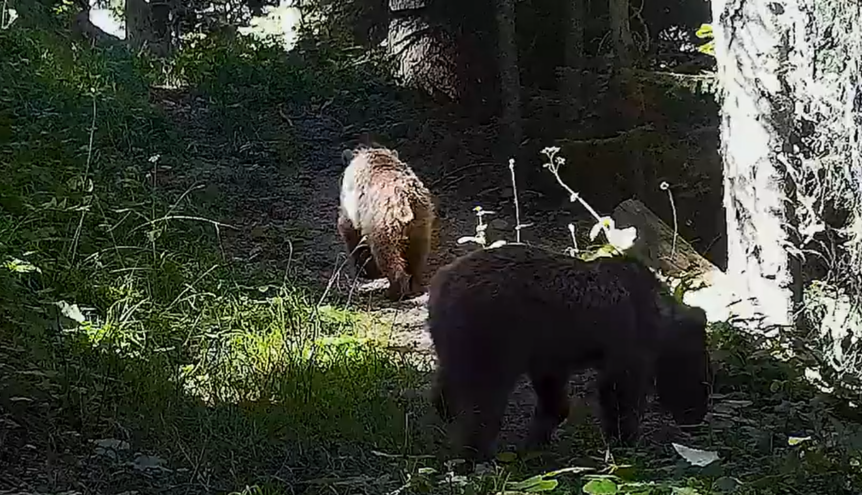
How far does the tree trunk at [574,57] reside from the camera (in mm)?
10867

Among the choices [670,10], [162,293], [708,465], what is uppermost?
[670,10]

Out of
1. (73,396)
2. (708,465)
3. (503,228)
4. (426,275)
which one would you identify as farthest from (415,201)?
(708,465)

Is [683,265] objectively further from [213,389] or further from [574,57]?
[213,389]

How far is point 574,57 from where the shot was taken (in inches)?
430

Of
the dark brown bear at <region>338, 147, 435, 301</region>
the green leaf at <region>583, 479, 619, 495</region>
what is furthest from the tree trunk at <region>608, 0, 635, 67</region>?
the green leaf at <region>583, 479, 619, 495</region>

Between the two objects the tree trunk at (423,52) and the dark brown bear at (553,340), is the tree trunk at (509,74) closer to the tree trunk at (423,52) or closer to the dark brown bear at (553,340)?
the tree trunk at (423,52)

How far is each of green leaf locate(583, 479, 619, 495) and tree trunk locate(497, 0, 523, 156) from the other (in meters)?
7.64

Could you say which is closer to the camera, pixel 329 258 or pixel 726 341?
pixel 726 341

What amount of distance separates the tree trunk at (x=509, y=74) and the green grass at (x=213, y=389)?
3.47 metres

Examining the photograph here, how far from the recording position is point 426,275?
8359mm

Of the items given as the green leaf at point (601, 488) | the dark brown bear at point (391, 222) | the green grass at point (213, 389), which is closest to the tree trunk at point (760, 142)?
the green grass at point (213, 389)

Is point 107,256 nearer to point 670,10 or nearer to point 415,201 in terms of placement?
point 415,201

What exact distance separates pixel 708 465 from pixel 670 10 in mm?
9567

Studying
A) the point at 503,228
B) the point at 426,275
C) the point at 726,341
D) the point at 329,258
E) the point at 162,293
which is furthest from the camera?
the point at 503,228
